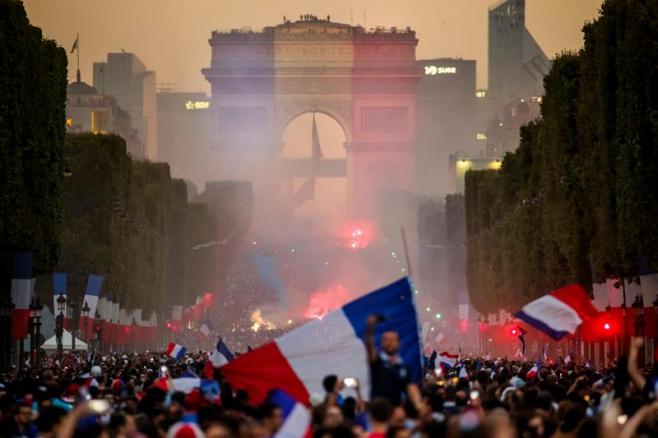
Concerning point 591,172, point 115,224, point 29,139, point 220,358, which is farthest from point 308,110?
point 220,358

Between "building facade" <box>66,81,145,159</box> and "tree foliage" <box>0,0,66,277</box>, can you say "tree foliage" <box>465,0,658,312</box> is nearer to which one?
"tree foliage" <box>0,0,66,277</box>

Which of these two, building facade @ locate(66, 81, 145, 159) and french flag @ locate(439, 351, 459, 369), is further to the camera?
building facade @ locate(66, 81, 145, 159)

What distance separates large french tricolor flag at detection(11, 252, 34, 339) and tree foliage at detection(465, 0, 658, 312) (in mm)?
14239

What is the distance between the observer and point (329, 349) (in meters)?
20.7

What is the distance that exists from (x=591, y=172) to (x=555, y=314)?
2915 cm

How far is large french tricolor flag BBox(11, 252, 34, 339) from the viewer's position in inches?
2082

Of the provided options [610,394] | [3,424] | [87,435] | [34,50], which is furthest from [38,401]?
[34,50]

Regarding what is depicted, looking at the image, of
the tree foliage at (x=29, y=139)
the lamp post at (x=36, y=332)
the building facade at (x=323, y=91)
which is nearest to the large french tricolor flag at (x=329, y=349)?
the tree foliage at (x=29, y=139)

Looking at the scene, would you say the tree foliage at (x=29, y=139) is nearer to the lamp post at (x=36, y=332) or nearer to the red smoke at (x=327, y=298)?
the lamp post at (x=36, y=332)

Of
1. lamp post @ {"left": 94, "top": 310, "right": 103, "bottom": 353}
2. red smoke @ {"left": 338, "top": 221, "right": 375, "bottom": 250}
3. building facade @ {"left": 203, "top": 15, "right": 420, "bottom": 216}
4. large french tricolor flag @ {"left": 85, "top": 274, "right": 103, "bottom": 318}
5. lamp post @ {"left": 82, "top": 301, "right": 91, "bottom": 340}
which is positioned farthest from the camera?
building facade @ {"left": 203, "top": 15, "right": 420, "bottom": 216}

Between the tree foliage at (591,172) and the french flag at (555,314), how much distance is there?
18.5 m

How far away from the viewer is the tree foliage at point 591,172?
46.2 metres

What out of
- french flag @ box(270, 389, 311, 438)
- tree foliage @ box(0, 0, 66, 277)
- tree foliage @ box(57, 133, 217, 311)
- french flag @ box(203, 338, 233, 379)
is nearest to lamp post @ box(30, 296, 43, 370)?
tree foliage @ box(0, 0, 66, 277)

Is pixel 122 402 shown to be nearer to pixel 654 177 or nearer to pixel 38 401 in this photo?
pixel 38 401
